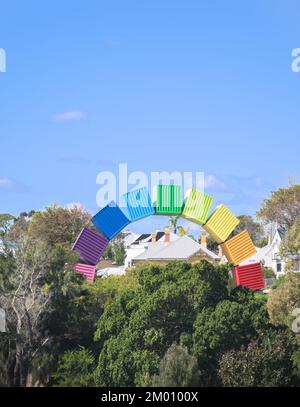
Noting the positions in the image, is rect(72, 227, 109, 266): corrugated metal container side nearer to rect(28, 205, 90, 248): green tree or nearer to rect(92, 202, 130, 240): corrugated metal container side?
rect(92, 202, 130, 240): corrugated metal container side

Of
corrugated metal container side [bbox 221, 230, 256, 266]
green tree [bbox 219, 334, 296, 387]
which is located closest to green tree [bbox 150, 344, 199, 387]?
green tree [bbox 219, 334, 296, 387]

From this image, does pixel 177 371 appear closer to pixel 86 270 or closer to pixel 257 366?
pixel 257 366

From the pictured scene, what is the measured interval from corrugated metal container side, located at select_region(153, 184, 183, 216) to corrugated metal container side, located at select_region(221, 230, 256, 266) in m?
2.72

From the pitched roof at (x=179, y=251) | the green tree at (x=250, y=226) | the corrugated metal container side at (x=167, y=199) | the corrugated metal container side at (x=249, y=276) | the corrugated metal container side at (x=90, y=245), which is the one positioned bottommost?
the corrugated metal container side at (x=249, y=276)

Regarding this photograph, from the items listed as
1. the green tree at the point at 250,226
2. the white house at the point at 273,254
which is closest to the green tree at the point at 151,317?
the white house at the point at 273,254

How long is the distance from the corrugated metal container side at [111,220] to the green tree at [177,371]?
27.6ft

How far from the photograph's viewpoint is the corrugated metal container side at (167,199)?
3547cm

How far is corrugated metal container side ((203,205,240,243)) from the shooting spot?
36.4m

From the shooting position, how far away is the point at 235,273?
3559 cm

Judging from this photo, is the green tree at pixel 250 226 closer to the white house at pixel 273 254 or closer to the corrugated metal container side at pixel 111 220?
the white house at pixel 273 254

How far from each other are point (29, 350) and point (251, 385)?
7.90 meters
